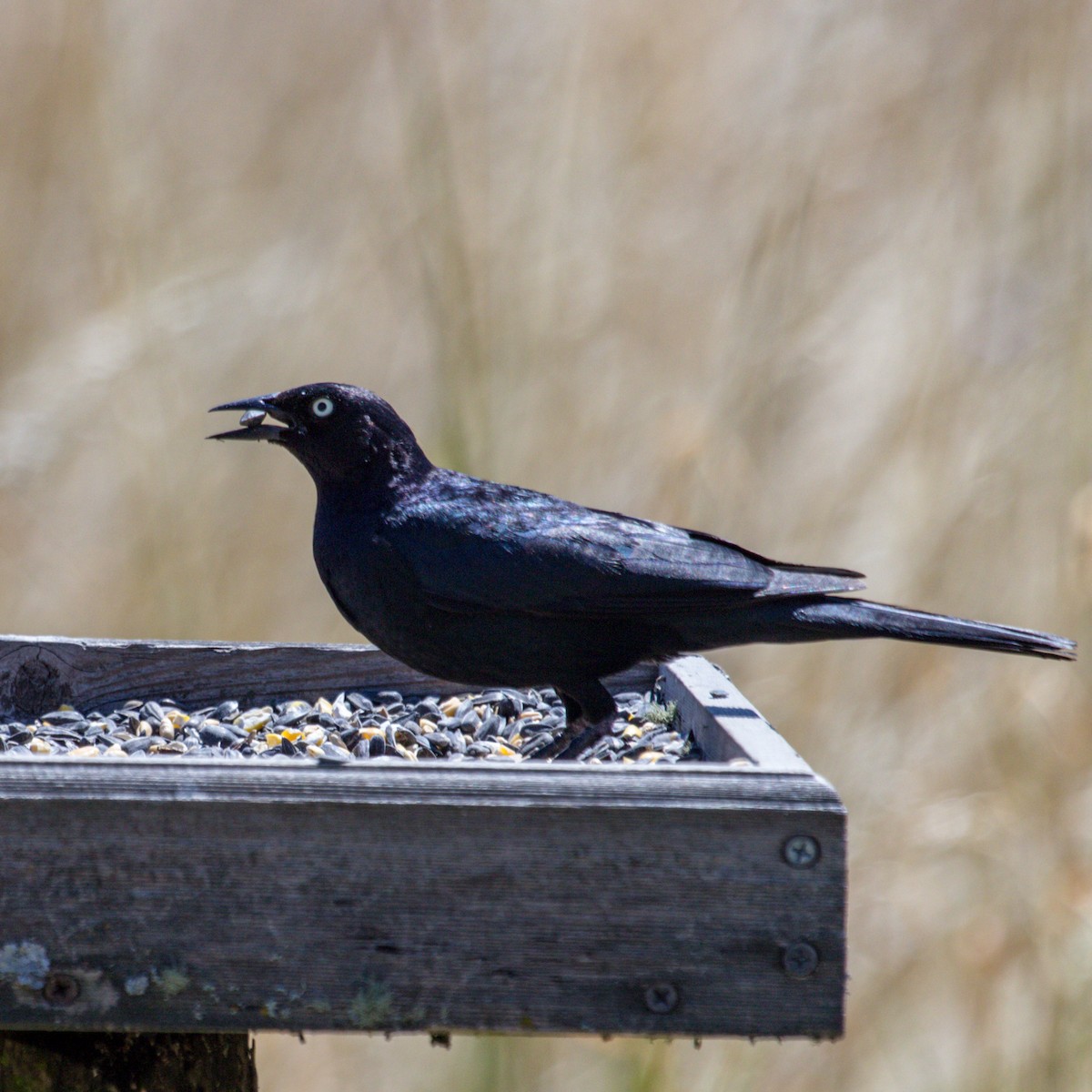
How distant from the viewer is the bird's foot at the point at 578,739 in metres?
2.88

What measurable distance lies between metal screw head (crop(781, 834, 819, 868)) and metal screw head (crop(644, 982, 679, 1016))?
229mm

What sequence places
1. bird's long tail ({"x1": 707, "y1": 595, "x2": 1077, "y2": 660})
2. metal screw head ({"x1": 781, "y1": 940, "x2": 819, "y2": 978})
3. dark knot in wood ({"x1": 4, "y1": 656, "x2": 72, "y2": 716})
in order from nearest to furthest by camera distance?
metal screw head ({"x1": 781, "y1": 940, "x2": 819, "y2": 978}), bird's long tail ({"x1": 707, "y1": 595, "x2": 1077, "y2": 660}), dark knot in wood ({"x1": 4, "y1": 656, "x2": 72, "y2": 716})

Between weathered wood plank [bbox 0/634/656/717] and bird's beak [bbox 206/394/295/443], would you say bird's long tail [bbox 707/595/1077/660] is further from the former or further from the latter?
bird's beak [bbox 206/394/295/443]

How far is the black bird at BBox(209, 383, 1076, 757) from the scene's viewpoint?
9.16 feet

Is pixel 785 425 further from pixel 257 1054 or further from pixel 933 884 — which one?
pixel 257 1054

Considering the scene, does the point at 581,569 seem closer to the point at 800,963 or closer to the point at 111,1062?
the point at 800,963

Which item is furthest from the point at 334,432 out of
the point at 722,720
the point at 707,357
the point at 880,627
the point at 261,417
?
the point at 707,357

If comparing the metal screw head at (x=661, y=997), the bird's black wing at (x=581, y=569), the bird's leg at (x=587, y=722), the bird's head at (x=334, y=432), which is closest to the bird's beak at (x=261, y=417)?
the bird's head at (x=334, y=432)

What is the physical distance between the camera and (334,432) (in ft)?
10.4

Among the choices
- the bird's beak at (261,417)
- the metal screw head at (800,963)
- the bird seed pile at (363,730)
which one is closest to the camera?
the metal screw head at (800,963)

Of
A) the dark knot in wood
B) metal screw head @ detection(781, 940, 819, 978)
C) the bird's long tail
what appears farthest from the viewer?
the dark knot in wood

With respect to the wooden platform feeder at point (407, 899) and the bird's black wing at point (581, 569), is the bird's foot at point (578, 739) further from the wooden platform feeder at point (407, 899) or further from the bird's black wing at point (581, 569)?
the wooden platform feeder at point (407, 899)

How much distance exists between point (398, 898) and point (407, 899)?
12 mm

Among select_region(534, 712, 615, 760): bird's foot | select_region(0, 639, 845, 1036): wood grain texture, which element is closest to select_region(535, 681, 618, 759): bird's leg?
select_region(534, 712, 615, 760): bird's foot
